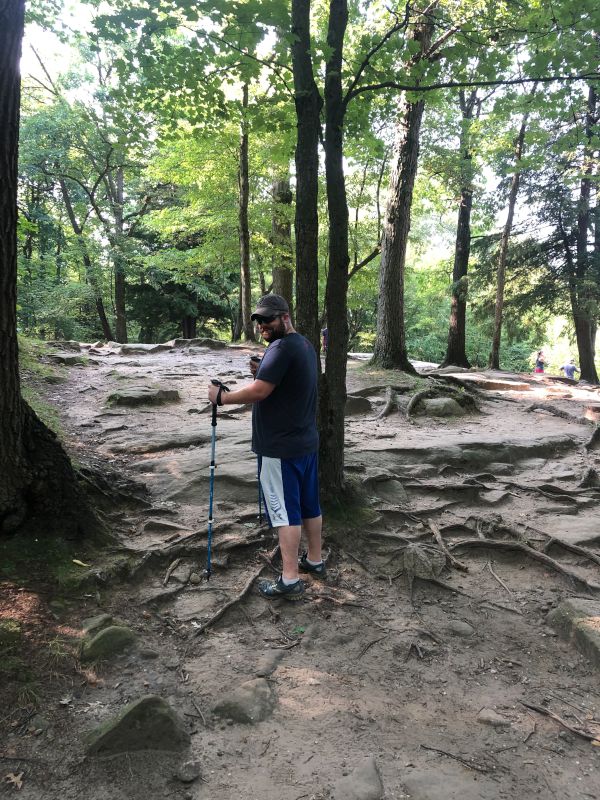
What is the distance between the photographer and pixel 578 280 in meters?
18.0

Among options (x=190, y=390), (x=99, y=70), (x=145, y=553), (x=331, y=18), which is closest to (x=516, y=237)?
(x=190, y=390)

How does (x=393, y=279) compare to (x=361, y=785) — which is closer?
(x=361, y=785)

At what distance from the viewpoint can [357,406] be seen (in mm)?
9828

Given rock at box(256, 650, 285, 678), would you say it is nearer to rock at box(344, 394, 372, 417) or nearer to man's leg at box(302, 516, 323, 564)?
man's leg at box(302, 516, 323, 564)

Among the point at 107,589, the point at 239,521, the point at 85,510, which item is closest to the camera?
the point at 107,589

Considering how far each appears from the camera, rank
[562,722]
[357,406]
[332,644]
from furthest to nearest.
→ [357,406], [332,644], [562,722]

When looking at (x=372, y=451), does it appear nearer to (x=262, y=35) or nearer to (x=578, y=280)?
(x=262, y=35)

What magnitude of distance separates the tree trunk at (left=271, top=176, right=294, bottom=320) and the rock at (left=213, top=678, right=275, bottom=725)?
1703 cm

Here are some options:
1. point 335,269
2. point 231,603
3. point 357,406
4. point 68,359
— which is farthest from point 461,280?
point 231,603

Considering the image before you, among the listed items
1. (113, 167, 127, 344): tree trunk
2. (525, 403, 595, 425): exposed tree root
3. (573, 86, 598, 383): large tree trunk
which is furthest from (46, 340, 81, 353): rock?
(573, 86, 598, 383): large tree trunk

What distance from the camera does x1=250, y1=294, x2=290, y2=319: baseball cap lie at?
12.8 ft

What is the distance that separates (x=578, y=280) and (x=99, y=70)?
2505 centimetres

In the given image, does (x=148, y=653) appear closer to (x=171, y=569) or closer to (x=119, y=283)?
(x=171, y=569)

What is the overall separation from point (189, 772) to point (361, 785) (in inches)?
32.1
